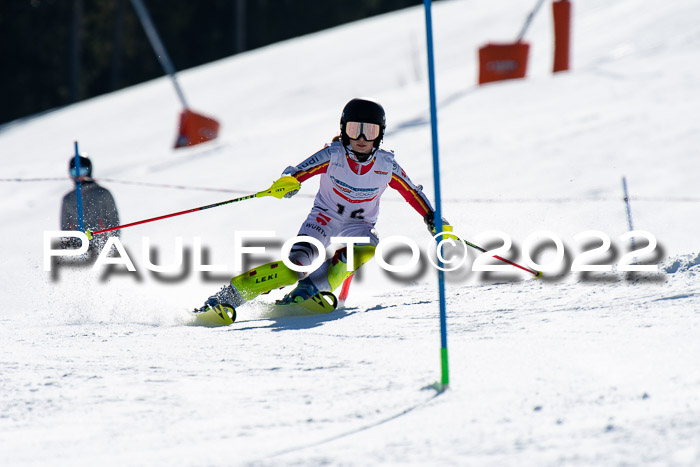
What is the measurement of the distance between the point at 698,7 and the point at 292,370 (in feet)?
43.9

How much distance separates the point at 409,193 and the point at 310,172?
0.67 m

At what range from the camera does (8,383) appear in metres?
3.91

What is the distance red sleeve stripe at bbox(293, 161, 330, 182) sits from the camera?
568cm

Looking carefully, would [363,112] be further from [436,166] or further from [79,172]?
[79,172]

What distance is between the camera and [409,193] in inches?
234

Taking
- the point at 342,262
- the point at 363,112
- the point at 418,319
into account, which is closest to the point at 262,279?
the point at 342,262

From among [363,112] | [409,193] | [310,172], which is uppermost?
[363,112]

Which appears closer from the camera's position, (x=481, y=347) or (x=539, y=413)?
(x=539, y=413)

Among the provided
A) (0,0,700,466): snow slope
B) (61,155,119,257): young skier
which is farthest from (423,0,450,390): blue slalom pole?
(61,155,119,257): young skier

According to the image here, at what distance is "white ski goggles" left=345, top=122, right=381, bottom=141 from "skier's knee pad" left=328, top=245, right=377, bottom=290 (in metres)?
0.68

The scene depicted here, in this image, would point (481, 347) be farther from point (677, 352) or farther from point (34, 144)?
point (34, 144)

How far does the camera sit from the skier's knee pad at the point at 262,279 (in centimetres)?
544

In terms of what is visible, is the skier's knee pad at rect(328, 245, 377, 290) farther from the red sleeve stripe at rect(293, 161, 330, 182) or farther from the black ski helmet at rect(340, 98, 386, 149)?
the black ski helmet at rect(340, 98, 386, 149)

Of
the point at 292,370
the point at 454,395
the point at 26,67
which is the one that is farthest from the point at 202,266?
the point at 26,67
